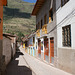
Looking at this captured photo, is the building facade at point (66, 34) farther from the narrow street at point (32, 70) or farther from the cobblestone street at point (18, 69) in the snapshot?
the cobblestone street at point (18, 69)

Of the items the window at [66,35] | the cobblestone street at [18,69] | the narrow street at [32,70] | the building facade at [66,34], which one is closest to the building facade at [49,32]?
the building facade at [66,34]

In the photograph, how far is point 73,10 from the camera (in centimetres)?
788

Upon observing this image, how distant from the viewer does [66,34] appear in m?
8.98

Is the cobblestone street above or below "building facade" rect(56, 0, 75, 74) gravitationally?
below

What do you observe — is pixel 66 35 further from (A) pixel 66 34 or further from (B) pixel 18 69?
(B) pixel 18 69

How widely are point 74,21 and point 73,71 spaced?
284 centimetres

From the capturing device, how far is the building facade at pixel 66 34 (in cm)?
795

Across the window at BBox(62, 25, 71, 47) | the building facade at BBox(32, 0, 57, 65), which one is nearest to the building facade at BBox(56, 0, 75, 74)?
the window at BBox(62, 25, 71, 47)

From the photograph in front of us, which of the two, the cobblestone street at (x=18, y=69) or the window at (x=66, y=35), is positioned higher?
the window at (x=66, y=35)

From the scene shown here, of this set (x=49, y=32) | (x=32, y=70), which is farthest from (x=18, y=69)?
(x=49, y=32)

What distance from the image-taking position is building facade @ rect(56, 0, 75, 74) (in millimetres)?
Answer: 7953

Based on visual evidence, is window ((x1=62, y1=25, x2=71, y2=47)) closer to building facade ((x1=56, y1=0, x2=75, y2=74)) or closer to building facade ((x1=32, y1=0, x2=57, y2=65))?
building facade ((x1=56, y1=0, x2=75, y2=74))

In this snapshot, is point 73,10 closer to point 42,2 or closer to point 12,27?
point 42,2

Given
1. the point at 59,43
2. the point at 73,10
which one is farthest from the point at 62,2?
the point at 59,43
